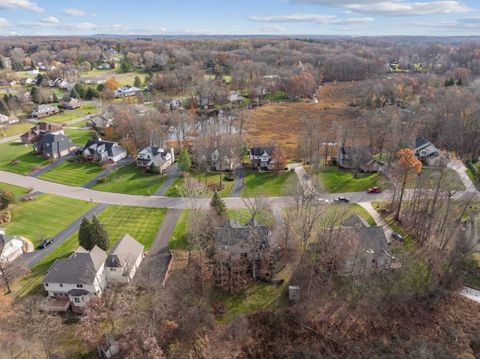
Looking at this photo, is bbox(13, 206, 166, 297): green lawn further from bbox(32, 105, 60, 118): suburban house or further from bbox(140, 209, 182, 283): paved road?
bbox(32, 105, 60, 118): suburban house

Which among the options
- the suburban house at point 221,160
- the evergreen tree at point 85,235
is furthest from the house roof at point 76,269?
the suburban house at point 221,160

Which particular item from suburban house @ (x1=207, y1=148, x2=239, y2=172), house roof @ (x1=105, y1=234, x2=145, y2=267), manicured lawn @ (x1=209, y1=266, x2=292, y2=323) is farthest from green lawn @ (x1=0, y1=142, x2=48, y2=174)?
manicured lawn @ (x1=209, y1=266, x2=292, y2=323)

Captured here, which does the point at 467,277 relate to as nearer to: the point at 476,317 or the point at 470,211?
the point at 476,317

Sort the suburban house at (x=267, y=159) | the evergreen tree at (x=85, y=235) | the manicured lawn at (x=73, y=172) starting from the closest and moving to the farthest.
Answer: the evergreen tree at (x=85, y=235)
the manicured lawn at (x=73, y=172)
the suburban house at (x=267, y=159)

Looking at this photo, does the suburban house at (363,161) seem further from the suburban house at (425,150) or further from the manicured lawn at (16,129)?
the manicured lawn at (16,129)

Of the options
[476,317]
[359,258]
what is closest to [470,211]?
[476,317]

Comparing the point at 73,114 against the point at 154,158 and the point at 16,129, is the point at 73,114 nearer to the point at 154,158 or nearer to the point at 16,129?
the point at 16,129
